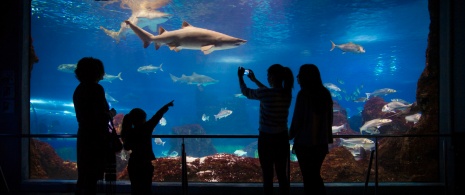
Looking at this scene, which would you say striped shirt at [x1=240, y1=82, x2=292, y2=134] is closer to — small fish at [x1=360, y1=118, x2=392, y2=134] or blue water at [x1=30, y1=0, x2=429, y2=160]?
blue water at [x1=30, y1=0, x2=429, y2=160]

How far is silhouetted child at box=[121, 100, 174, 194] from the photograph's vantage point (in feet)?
10.5

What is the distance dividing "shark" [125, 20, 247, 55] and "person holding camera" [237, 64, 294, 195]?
236 centimetres

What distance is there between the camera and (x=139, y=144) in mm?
3193

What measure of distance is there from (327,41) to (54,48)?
34.3m

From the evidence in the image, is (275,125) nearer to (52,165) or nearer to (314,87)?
(314,87)

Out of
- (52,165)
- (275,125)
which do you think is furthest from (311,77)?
(52,165)

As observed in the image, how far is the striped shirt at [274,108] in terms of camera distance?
3.21 m

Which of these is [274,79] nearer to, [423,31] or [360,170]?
[360,170]

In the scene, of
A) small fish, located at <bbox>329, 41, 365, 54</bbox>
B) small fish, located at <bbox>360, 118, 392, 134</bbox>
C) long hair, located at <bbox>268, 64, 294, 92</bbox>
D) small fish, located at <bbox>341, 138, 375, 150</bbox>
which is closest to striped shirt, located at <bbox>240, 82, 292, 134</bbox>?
long hair, located at <bbox>268, 64, 294, 92</bbox>

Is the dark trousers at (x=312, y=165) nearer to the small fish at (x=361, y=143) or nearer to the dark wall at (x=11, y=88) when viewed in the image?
the dark wall at (x=11, y=88)

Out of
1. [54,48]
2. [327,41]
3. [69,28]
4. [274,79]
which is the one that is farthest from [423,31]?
[54,48]

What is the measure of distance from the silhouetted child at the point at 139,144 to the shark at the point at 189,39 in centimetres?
258

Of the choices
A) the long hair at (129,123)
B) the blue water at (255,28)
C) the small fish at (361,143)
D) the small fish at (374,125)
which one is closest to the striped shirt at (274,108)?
the long hair at (129,123)

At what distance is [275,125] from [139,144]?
1.48m
